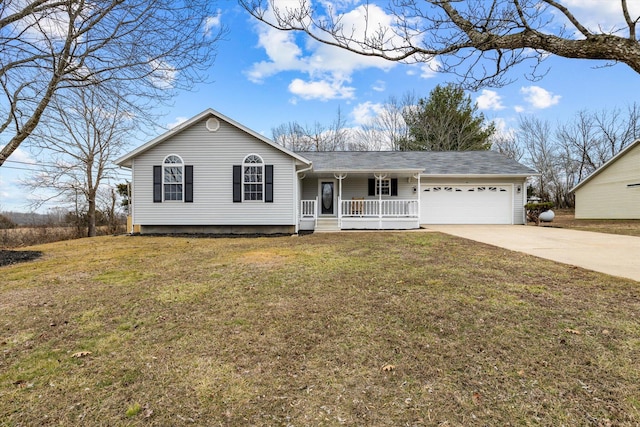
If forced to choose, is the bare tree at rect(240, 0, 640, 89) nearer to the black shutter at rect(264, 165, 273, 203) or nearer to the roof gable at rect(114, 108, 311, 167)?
the roof gable at rect(114, 108, 311, 167)

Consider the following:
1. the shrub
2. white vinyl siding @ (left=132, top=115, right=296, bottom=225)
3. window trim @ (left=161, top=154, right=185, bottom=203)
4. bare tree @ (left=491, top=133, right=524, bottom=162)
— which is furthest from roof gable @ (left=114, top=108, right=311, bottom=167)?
bare tree @ (left=491, top=133, right=524, bottom=162)

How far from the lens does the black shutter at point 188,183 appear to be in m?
12.4

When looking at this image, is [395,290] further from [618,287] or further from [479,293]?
[618,287]

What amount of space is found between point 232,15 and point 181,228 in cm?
815

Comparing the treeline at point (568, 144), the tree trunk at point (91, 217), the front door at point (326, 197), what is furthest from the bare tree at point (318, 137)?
the tree trunk at point (91, 217)

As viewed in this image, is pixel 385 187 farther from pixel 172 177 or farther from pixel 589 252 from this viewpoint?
pixel 172 177

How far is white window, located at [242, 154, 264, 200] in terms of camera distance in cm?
1247

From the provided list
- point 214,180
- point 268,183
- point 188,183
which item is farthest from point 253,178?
point 188,183

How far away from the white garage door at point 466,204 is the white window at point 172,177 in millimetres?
11221

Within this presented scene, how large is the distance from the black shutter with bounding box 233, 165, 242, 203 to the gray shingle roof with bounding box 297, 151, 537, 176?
11.2 ft

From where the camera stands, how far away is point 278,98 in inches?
846

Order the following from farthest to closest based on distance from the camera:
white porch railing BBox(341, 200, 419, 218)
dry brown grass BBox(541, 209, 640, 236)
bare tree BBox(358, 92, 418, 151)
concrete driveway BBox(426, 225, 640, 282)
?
bare tree BBox(358, 92, 418, 151) → white porch railing BBox(341, 200, 419, 218) → dry brown grass BBox(541, 209, 640, 236) → concrete driveway BBox(426, 225, 640, 282)

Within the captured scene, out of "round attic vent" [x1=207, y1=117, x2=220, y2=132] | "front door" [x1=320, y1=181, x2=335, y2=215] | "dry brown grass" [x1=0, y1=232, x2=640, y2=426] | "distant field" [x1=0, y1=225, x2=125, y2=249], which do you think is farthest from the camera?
"front door" [x1=320, y1=181, x2=335, y2=215]

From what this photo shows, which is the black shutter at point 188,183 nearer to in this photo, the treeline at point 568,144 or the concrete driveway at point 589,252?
the concrete driveway at point 589,252
